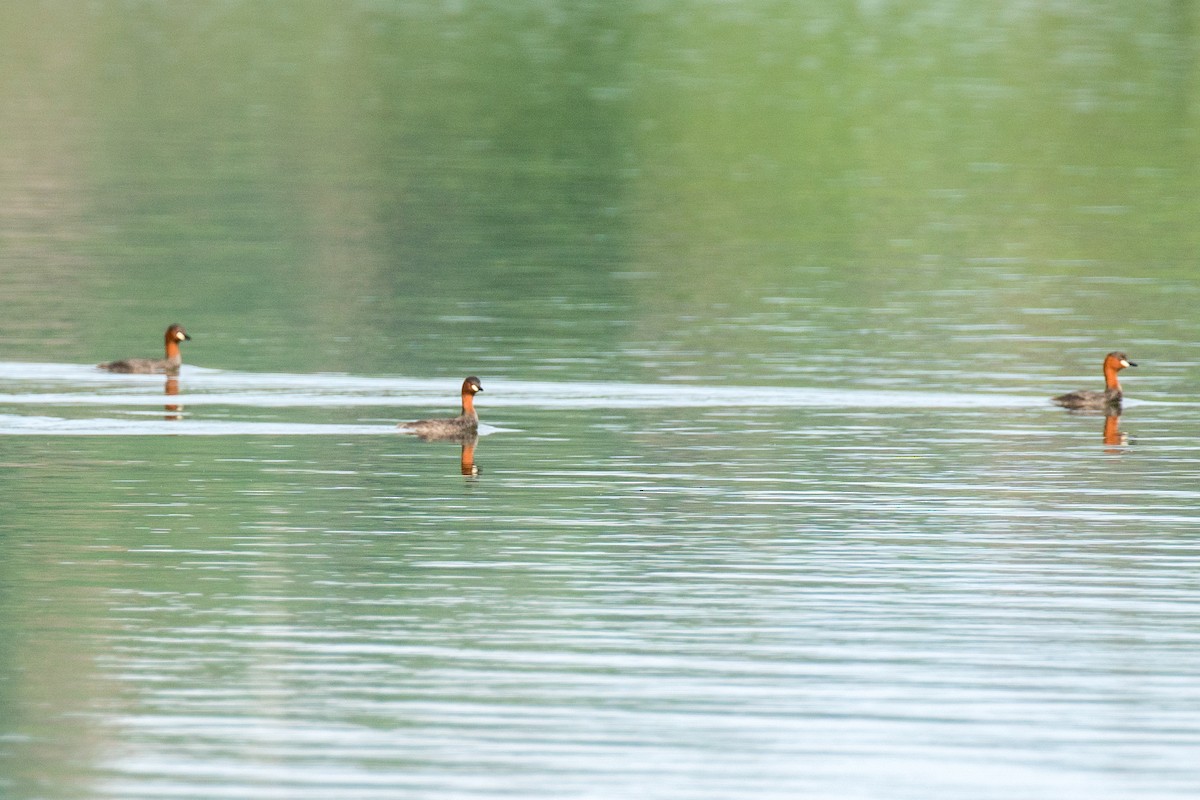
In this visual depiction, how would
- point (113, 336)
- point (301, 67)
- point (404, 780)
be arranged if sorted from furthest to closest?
point (301, 67), point (113, 336), point (404, 780)

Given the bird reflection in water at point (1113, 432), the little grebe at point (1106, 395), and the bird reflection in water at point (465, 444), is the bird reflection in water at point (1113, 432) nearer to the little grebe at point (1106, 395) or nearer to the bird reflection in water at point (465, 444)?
the little grebe at point (1106, 395)

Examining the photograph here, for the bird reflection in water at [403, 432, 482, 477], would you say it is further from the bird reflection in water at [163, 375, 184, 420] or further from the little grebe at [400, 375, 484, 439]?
the bird reflection in water at [163, 375, 184, 420]

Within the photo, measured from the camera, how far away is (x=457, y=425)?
29.0 meters

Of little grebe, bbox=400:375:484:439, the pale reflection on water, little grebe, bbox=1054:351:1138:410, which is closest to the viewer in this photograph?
the pale reflection on water

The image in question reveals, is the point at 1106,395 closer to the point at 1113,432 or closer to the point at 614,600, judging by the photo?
the point at 1113,432

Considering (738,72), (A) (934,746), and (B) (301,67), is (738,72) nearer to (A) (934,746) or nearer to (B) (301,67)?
(B) (301,67)

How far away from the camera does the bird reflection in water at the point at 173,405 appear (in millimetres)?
30719

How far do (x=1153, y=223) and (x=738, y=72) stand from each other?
3758 cm

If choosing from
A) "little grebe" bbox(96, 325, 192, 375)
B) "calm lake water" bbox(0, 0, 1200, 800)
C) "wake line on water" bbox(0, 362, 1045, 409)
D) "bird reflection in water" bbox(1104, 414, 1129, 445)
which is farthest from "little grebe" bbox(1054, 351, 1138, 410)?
"little grebe" bbox(96, 325, 192, 375)

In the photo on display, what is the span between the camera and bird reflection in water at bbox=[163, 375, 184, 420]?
30.7 meters

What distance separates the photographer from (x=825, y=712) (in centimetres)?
1717

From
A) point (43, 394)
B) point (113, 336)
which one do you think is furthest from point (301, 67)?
point (43, 394)

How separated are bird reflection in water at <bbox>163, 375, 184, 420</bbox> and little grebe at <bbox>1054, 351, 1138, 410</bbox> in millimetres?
10265

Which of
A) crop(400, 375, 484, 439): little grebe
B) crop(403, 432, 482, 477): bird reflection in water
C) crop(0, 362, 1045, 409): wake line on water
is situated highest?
crop(0, 362, 1045, 409): wake line on water
